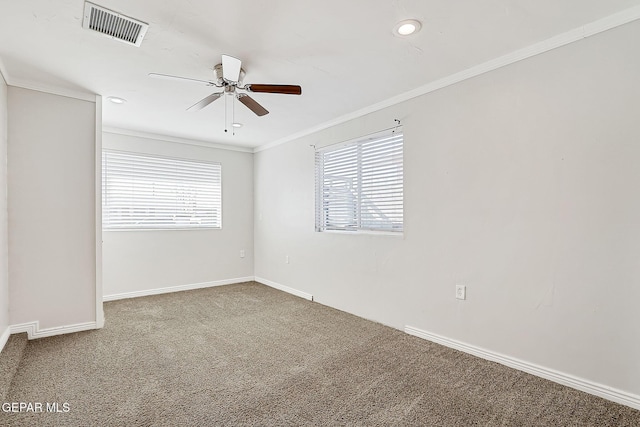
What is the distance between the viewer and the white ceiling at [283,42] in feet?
6.05

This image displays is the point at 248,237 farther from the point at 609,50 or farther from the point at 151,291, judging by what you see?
the point at 609,50

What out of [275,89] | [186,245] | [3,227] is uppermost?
[275,89]

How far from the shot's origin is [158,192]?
4742 mm

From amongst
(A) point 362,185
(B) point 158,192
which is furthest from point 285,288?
(B) point 158,192

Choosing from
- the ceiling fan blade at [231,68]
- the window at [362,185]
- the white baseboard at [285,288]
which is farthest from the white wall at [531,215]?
the ceiling fan blade at [231,68]

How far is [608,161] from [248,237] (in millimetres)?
4802

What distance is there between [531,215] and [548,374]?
112cm

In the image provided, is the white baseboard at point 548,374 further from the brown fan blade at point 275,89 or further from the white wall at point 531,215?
the brown fan blade at point 275,89

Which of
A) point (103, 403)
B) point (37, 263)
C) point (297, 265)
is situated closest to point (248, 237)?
point (297, 265)

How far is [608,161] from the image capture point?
77.9 inches

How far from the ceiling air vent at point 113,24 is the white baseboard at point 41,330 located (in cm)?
266

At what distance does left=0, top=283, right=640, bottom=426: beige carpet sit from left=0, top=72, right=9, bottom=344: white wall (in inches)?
13.7

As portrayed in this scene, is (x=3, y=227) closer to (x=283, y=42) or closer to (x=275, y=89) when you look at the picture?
(x=275, y=89)

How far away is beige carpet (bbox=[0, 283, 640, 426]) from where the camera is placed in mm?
1819
